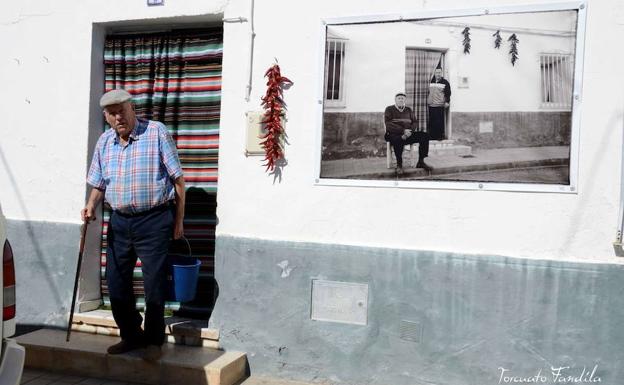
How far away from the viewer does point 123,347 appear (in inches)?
166

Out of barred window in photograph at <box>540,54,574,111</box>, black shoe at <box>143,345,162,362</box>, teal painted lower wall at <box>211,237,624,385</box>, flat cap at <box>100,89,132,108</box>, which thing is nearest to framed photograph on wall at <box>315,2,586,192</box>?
barred window in photograph at <box>540,54,574,111</box>

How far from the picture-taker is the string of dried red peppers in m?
4.16

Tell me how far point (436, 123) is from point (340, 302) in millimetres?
1503

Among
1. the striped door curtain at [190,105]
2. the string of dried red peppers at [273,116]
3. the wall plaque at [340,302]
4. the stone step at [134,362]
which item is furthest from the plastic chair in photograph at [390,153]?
the stone step at [134,362]

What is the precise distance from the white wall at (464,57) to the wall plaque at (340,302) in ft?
Result: 4.38

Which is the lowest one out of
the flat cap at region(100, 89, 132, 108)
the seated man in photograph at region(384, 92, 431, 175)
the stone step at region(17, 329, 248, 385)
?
the stone step at region(17, 329, 248, 385)

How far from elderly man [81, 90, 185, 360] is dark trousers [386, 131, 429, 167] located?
164 cm

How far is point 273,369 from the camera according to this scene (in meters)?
4.20

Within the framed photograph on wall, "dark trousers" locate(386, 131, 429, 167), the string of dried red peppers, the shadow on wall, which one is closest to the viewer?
the framed photograph on wall

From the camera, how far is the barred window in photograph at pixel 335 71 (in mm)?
4094

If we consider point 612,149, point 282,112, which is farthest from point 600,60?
point 282,112

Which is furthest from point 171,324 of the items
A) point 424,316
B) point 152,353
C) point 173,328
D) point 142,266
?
point 424,316

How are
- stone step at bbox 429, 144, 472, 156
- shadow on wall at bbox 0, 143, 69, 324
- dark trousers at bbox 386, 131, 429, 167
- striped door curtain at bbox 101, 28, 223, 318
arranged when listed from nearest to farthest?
stone step at bbox 429, 144, 472, 156 → dark trousers at bbox 386, 131, 429, 167 → striped door curtain at bbox 101, 28, 223, 318 → shadow on wall at bbox 0, 143, 69, 324

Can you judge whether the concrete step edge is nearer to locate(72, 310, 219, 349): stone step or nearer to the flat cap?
locate(72, 310, 219, 349): stone step
